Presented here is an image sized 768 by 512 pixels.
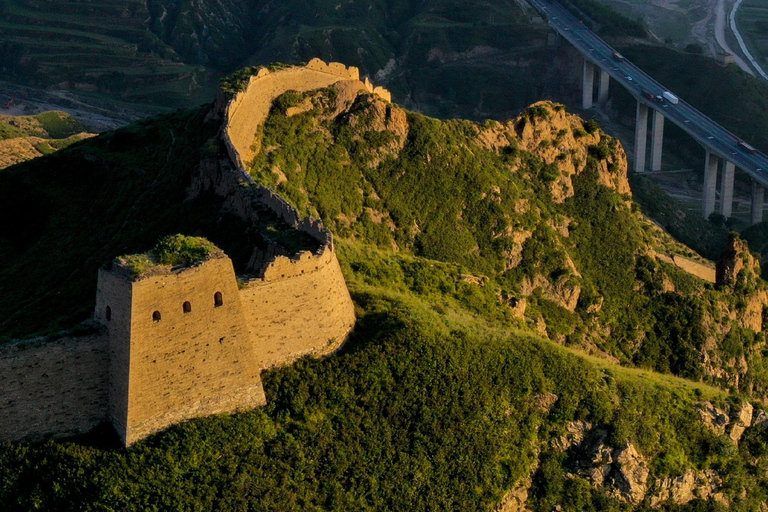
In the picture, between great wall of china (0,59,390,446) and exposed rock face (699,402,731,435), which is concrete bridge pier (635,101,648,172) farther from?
great wall of china (0,59,390,446)

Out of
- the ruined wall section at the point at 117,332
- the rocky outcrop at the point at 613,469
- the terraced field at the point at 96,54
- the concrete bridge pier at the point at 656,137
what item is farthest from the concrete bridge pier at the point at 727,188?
the ruined wall section at the point at 117,332

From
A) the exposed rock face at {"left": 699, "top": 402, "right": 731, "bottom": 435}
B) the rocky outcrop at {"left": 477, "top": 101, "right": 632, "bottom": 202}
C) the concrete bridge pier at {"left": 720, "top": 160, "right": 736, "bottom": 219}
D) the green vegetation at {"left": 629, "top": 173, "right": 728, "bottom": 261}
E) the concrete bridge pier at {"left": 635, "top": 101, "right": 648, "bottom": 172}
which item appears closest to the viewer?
the exposed rock face at {"left": 699, "top": 402, "right": 731, "bottom": 435}

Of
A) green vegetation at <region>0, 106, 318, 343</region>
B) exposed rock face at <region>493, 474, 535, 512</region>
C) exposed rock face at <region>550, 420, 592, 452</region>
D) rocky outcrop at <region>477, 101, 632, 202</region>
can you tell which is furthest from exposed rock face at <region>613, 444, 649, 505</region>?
rocky outcrop at <region>477, 101, 632, 202</region>

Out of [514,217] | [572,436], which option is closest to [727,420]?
[572,436]

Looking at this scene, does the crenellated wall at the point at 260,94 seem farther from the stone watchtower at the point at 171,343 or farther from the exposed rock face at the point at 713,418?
the exposed rock face at the point at 713,418

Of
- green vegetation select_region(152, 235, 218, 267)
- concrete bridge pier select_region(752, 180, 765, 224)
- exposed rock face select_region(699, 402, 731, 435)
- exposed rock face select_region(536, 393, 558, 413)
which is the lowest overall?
concrete bridge pier select_region(752, 180, 765, 224)
